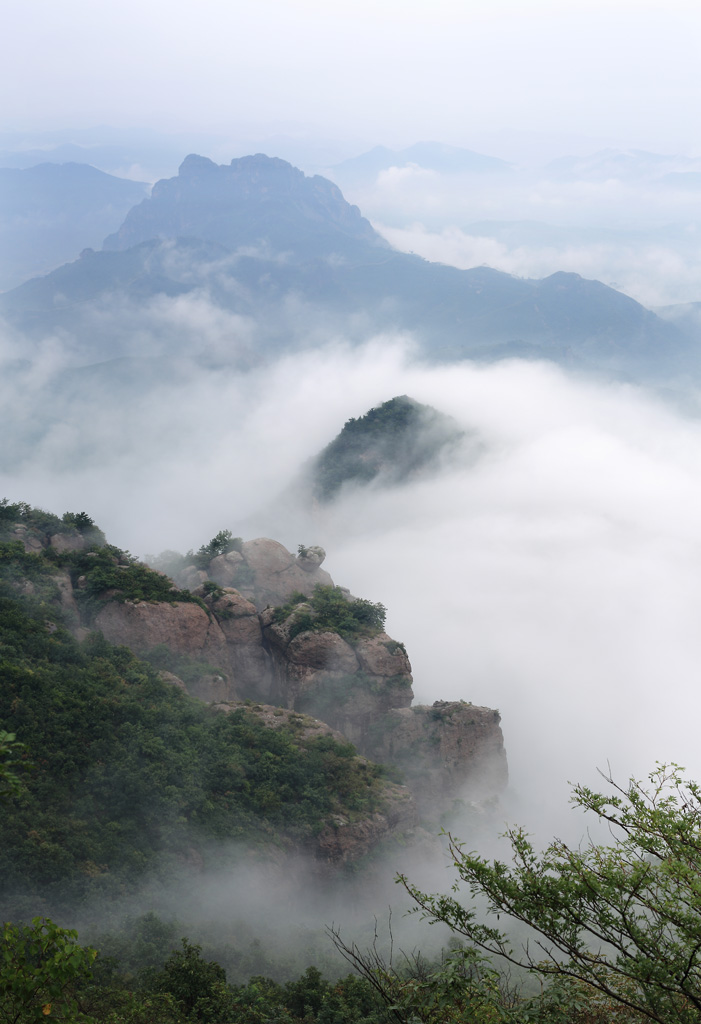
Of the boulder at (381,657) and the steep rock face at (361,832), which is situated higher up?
the boulder at (381,657)

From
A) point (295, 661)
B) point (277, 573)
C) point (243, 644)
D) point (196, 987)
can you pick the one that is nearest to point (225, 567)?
point (277, 573)

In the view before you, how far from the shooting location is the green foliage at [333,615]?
39781mm

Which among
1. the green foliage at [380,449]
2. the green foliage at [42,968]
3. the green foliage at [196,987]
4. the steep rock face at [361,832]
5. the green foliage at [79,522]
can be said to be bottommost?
the green foliage at [196,987]

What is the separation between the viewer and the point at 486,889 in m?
9.76

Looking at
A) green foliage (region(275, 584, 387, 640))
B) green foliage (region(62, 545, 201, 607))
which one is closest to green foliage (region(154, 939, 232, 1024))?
green foliage (region(62, 545, 201, 607))

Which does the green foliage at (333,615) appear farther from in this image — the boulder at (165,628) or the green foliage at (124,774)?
the green foliage at (124,774)

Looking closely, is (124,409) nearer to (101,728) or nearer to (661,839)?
(101,728)

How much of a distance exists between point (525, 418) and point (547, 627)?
311ft

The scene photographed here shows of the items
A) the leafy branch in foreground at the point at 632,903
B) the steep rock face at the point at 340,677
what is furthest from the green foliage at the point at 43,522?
the leafy branch in foreground at the point at 632,903

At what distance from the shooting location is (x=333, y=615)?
4128 cm

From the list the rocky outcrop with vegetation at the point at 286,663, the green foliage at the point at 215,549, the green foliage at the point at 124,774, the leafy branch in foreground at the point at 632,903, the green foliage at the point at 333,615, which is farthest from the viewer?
the green foliage at the point at 215,549

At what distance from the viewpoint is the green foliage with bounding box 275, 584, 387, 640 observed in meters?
39.8

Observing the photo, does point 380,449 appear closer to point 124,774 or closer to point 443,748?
point 443,748

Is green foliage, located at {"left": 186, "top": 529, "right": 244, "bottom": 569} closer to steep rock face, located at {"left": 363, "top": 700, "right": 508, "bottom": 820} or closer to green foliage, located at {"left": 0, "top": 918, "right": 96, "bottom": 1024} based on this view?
steep rock face, located at {"left": 363, "top": 700, "right": 508, "bottom": 820}
